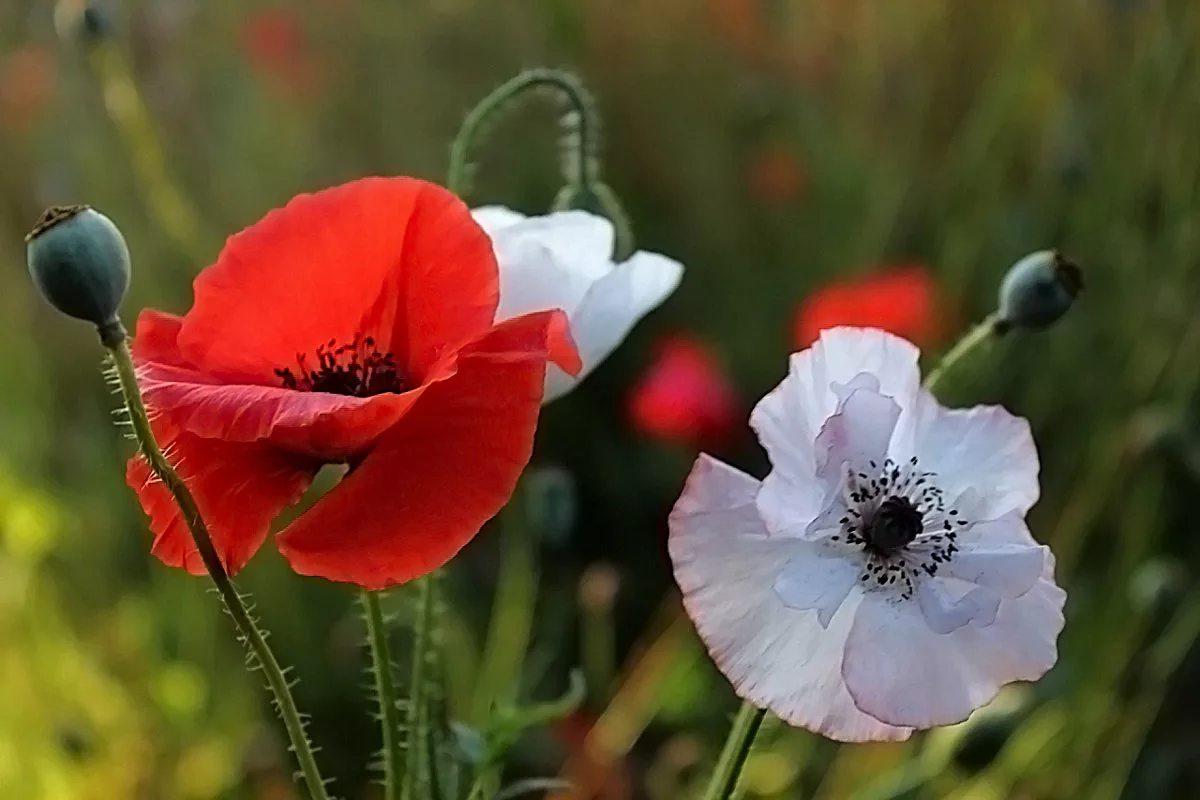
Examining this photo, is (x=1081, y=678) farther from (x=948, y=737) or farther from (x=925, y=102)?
(x=925, y=102)

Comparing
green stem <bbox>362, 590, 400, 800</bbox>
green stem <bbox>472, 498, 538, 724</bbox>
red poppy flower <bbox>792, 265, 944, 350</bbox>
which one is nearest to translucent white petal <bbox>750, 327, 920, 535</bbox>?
green stem <bbox>362, 590, 400, 800</bbox>

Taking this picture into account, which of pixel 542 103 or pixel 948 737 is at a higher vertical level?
pixel 542 103

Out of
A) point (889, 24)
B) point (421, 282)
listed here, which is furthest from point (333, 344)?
point (889, 24)

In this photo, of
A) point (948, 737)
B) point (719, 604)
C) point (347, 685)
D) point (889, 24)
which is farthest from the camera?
point (889, 24)

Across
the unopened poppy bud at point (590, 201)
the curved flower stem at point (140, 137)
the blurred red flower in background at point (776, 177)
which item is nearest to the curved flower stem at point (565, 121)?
the unopened poppy bud at point (590, 201)

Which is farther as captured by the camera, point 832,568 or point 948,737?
point 948,737

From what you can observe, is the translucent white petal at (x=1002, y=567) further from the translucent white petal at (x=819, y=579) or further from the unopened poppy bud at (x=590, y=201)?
the unopened poppy bud at (x=590, y=201)
